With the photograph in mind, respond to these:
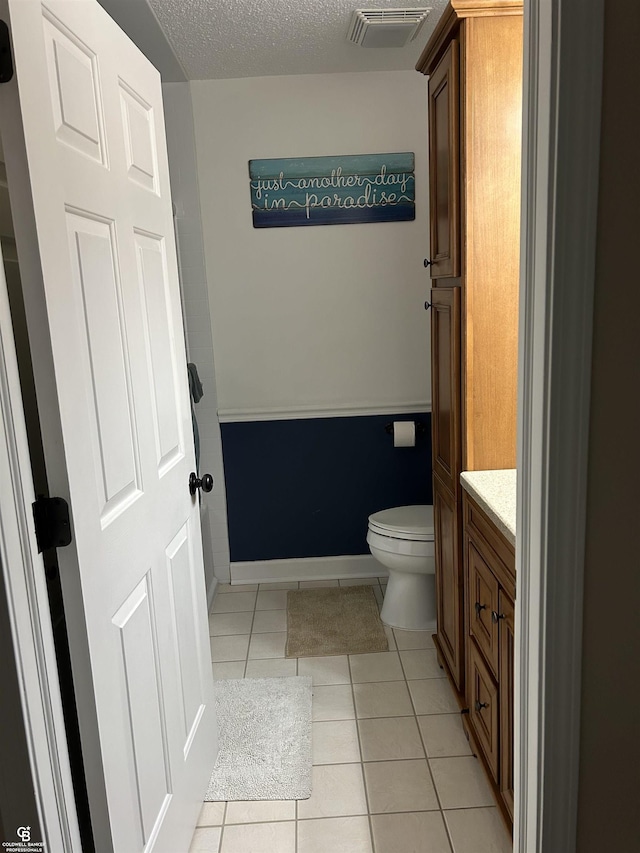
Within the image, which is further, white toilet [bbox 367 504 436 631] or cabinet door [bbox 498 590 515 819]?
white toilet [bbox 367 504 436 631]

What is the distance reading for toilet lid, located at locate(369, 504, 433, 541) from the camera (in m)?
2.82

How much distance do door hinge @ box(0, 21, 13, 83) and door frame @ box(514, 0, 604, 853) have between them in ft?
2.56

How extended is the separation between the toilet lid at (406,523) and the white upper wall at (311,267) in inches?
23.0

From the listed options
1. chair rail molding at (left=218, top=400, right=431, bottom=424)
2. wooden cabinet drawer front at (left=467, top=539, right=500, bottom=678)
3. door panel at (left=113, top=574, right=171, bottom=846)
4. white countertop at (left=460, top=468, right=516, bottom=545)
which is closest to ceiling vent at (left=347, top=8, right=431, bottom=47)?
chair rail molding at (left=218, top=400, right=431, bottom=424)

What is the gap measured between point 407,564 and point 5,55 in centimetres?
233

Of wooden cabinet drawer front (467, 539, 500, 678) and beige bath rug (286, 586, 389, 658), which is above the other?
wooden cabinet drawer front (467, 539, 500, 678)

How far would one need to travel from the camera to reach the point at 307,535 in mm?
3553

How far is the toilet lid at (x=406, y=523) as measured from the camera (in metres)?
2.82

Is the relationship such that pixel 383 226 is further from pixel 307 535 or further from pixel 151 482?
pixel 151 482

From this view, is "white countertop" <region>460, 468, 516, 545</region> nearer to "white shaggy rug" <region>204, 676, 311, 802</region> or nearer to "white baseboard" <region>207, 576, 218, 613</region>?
"white shaggy rug" <region>204, 676, 311, 802</region>

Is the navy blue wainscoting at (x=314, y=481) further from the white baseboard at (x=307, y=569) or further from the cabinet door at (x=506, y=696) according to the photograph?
the cabinet door at (x=506, y=696)

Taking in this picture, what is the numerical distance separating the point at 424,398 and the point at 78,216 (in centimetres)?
240

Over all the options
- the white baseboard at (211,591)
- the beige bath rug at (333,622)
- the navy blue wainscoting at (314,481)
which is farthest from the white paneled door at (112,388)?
the navy blue wainscoting at (314,481)

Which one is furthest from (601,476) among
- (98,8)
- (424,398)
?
(424,398)
